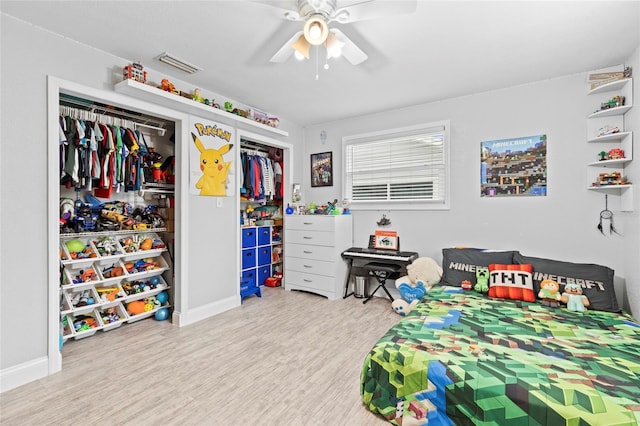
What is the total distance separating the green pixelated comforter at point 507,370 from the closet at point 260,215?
256cm

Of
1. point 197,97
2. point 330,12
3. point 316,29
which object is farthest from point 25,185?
point 330,12

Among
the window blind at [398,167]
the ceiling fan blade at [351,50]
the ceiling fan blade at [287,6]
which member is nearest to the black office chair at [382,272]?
the window blind at [398,167]

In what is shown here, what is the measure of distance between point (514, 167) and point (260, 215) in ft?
11.5

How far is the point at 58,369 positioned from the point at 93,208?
151cm

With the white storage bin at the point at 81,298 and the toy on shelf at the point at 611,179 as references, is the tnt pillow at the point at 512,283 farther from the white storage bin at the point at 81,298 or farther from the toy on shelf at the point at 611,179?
the white storage bin at the point at 81,298

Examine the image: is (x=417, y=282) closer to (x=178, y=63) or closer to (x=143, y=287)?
(x=143, y=287)

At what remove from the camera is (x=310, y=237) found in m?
4.14

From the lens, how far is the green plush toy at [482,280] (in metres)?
2.81

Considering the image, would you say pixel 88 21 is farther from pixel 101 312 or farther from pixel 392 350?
pixel 392 350

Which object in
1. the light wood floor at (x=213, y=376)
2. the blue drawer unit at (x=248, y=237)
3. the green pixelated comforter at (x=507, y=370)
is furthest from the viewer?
the blue drawer unit at (x=248, y=237)

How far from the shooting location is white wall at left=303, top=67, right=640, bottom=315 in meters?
2.85

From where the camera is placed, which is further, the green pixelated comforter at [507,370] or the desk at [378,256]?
the desk at [378,256]

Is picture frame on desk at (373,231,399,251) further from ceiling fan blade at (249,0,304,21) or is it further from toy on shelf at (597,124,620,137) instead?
ceiling fan blade at (249,0,304,21)

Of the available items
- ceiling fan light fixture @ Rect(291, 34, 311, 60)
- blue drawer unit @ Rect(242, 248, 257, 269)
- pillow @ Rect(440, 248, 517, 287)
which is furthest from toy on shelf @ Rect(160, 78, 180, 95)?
pillow @ Rect(440, 248, 517, 287)
